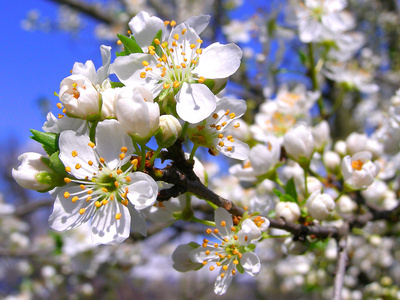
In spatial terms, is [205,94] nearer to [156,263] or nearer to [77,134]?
[77,134]

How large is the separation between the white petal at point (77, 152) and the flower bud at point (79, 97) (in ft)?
0.19

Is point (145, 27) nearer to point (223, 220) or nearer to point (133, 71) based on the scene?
point (133, 71)

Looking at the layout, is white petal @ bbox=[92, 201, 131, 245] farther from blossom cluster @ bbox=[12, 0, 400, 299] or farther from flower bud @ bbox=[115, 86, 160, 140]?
flower bud @ bbox=[115, 86, 160, 140]

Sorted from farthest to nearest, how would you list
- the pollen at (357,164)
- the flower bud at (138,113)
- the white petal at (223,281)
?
the pollen at (357,164)
the white petal at (223,281)
the flower bud at (138,113)

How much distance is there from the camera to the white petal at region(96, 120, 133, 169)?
2.84ft

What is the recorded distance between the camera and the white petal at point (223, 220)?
3.33ft

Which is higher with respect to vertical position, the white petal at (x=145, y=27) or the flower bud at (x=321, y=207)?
the white petal at (x=145, y=27)

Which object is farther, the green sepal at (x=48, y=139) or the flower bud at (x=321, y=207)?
the flower bud at (x=321, y=207)

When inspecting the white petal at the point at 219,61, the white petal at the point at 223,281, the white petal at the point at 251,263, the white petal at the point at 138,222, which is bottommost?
the white petal at the point at 223,281

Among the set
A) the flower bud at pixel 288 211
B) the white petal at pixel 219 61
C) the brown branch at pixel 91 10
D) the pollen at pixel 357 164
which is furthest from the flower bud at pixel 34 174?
the brown branch at pixel 91 10

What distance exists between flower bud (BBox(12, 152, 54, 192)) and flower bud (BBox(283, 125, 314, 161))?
2.93ft

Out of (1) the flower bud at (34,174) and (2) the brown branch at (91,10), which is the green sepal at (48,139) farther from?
(2) the brown branch at (91,10)

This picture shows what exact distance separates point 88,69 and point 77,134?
0.20 metres

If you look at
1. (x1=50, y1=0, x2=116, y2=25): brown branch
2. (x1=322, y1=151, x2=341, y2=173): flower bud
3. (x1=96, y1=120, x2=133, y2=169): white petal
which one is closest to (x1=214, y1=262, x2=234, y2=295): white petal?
(x1=96, y1=120, x2=133, y2=169): white petal
